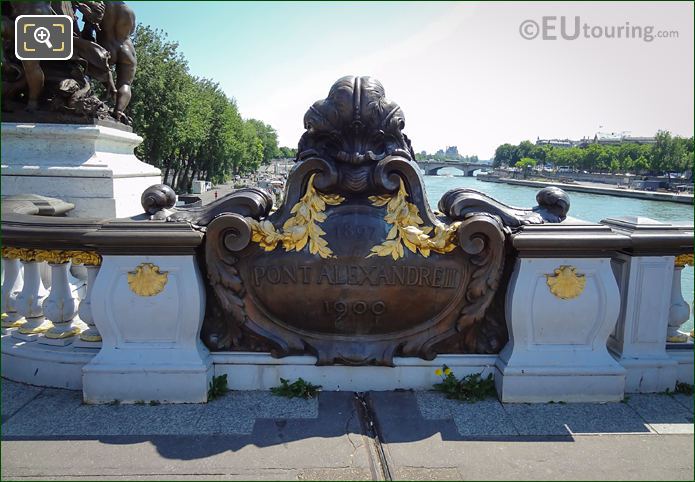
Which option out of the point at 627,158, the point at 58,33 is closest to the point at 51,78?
the point at 58,33

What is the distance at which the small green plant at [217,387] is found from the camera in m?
3.68

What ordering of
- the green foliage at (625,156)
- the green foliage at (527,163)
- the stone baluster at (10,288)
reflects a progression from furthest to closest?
the green foliage at (527,163), the green foliage at (625,156), the stone baluster at (10,288)

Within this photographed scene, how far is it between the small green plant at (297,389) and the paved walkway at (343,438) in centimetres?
7

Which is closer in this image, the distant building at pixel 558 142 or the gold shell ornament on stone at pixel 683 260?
the gold shell ornament on stone at pixel 683 260

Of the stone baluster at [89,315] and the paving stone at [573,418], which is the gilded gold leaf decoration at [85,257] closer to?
the stone baluster at [89,315]

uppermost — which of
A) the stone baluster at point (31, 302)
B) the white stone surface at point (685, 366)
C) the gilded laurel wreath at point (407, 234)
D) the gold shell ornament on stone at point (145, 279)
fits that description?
the gilded laurel wreath at point (407, 234)

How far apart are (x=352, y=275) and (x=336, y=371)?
743 mm

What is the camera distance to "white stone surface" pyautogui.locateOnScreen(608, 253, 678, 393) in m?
3.79

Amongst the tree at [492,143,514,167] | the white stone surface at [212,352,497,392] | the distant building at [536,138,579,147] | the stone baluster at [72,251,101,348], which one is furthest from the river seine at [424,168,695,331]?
the distant building at [536,138,579,147]

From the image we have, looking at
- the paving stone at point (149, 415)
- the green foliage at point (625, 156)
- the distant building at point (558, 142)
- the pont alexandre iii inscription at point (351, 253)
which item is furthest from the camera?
the distant building at point (558, 142)

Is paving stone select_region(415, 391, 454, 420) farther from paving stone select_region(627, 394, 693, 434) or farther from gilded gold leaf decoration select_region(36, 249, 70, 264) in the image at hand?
gilded gold leaf decoration select_region(36, 249, 70, 264)

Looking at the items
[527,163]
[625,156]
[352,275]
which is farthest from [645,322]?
[527,163]

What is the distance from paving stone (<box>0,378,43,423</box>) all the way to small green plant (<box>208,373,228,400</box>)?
4.18ft

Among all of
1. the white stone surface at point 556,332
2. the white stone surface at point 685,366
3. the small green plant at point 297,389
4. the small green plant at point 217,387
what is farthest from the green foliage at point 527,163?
the small green plant at point 217,387
